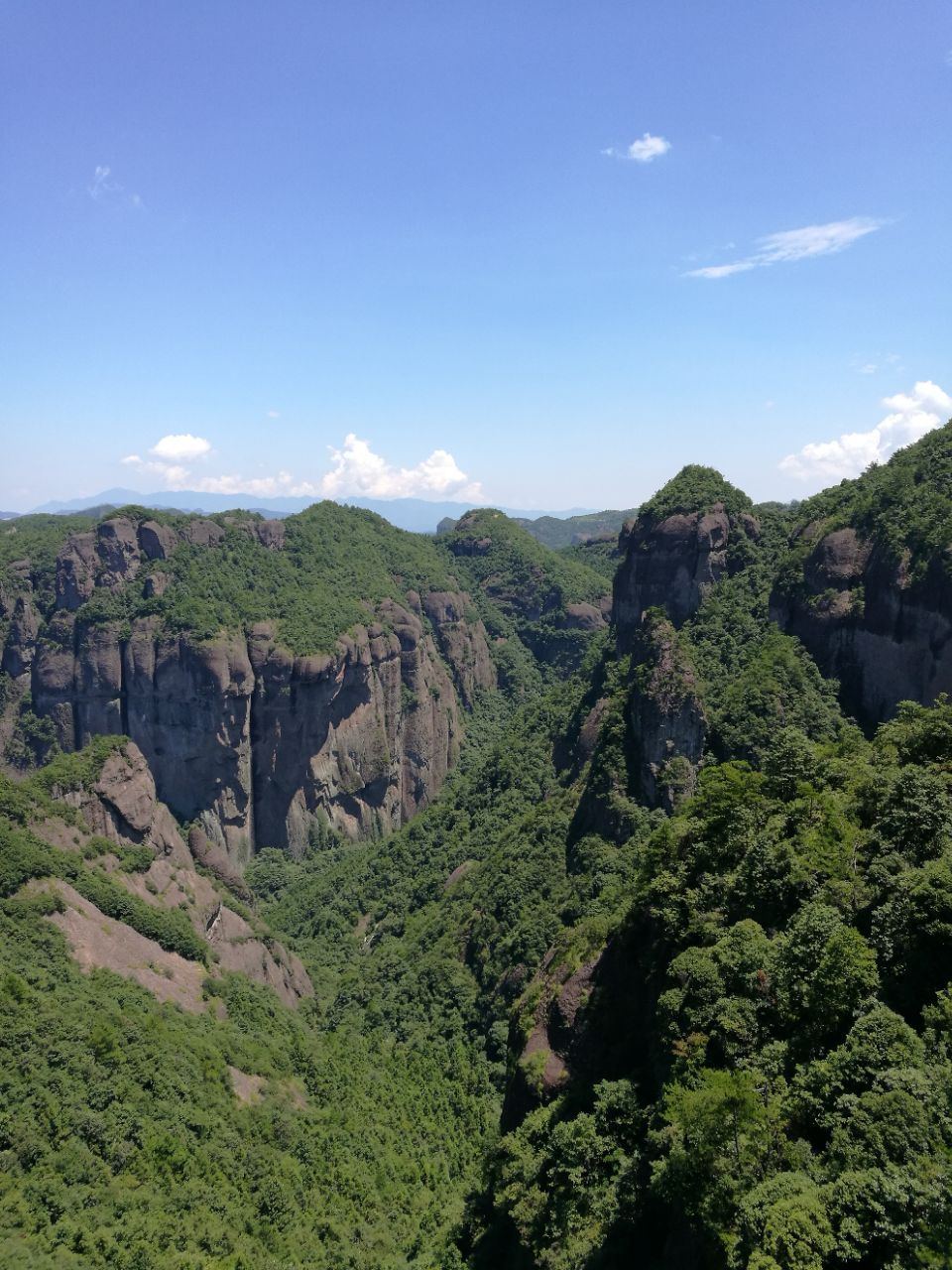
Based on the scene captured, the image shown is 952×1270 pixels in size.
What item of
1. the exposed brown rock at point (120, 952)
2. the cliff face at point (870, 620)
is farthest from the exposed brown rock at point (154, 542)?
the cliff face at point (870, 620)

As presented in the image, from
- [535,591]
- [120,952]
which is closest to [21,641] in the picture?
[120,952]

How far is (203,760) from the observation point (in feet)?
341

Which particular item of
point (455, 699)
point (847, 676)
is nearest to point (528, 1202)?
point (847, 676)

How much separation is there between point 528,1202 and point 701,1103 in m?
13.5

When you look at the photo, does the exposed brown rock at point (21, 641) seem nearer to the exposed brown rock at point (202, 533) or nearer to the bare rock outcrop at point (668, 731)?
the exposed brown rock at point (202, 533)

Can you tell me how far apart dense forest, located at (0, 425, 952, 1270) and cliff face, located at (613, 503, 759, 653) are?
350mm

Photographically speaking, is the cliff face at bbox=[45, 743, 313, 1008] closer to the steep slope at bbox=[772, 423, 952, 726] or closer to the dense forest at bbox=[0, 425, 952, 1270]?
the dense forest at bbox=[0, 425, 952, 1270]

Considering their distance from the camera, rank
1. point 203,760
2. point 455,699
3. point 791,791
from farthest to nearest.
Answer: point 455,699, point 203,760, point 791,791

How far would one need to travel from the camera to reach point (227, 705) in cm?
10306

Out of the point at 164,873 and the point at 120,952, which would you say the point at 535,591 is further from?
the point at 120,952

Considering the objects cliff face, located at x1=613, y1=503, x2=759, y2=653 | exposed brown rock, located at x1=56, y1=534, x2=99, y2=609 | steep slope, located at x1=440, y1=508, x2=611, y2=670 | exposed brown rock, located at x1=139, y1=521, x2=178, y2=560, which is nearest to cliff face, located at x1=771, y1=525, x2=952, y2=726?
cliff face, located at x1=613, y1=503, x2=759, y2=653

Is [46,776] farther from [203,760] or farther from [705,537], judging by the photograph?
[705,537]

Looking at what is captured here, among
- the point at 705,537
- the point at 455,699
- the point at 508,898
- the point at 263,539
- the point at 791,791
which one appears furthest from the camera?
the point at 455,699

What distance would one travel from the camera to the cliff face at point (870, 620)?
51812mm
